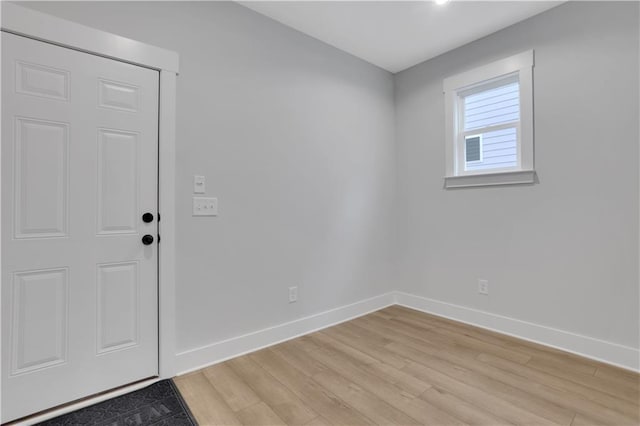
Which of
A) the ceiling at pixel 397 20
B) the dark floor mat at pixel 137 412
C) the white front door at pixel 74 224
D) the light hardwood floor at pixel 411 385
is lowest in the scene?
the dark floor mat at pixel 137 412

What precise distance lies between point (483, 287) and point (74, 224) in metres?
3.21

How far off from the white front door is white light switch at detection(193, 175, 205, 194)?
24 cm

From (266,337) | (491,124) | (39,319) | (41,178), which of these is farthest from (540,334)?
(41,178)

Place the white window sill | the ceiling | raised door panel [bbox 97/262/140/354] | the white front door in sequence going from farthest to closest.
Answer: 1. the white window sill
2. the ceiling
3. raised door panel [bbox 97/262/140/354]
4. the white front door

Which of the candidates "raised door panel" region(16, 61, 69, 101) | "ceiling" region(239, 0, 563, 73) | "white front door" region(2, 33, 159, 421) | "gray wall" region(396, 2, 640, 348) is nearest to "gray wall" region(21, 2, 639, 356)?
"gray wall" region(396, 2, 640, 348)

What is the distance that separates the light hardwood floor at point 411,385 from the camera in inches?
63.2

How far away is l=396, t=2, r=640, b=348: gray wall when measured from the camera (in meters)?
2.12

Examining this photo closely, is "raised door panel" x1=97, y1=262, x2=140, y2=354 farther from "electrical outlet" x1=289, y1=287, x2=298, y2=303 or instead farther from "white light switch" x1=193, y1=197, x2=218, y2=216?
"electrical outlet" x1=289, y1=287, x2=298, y2=303

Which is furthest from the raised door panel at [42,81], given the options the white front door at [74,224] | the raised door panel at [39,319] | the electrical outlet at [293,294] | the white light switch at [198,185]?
the electrical outlet at [293,294]

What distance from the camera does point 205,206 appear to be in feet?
7.07

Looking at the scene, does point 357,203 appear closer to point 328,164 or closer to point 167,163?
point 328,164

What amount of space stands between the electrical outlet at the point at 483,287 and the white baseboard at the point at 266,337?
1.04m

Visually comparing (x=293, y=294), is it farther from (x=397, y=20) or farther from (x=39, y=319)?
→ (x=397, y=20)

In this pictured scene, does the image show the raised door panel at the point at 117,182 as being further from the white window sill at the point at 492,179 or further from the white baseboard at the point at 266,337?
the white window sill at the point at 492,179
